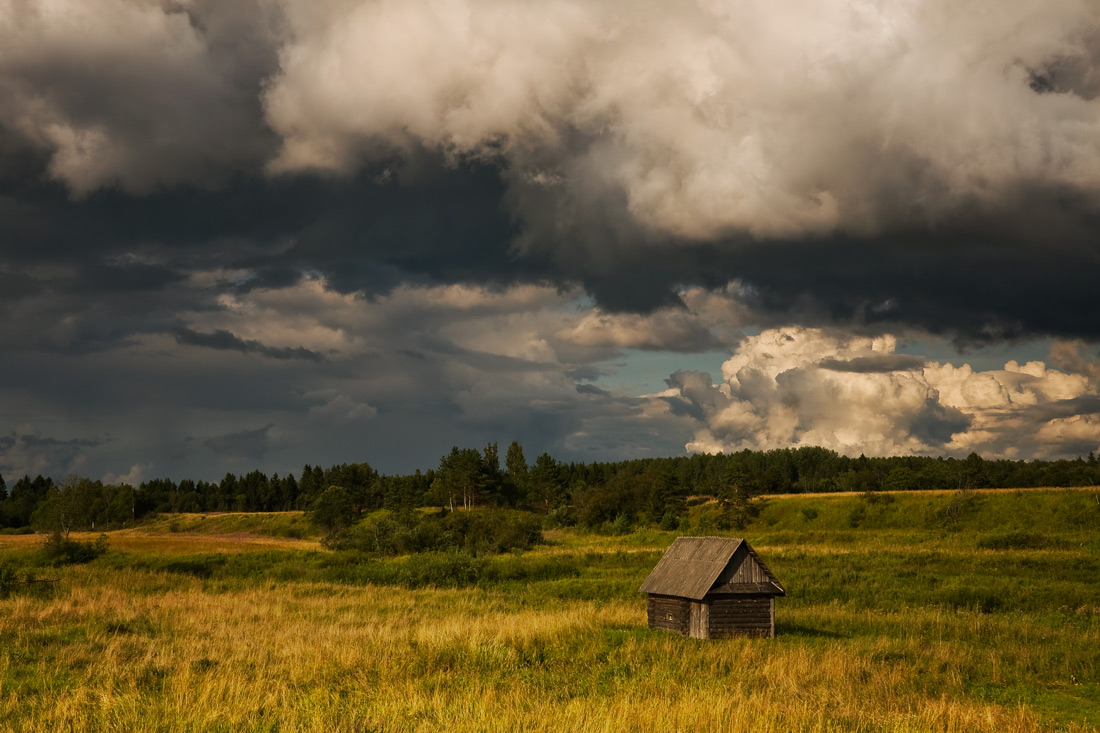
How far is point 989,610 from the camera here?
37.8 metres

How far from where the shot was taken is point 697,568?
2719 cm

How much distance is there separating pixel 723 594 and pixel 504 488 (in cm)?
11272

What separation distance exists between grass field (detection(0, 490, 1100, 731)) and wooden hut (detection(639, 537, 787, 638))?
1226 millimetres

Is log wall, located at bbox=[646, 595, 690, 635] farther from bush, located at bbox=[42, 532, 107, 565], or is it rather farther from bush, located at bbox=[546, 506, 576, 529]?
bush, located at bbox=[546, 506, 576, 529]

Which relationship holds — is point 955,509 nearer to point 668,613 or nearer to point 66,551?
point 668,613

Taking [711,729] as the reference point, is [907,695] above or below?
below

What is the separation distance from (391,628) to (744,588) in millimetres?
13243

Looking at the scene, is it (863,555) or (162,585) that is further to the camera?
(863,555)

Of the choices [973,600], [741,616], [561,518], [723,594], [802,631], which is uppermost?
[723,594]

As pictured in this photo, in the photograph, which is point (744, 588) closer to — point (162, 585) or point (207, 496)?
point (162, 585)

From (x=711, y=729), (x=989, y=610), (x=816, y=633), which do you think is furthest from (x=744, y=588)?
(x=989, y=610)

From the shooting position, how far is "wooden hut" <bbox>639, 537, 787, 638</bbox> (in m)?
25.9

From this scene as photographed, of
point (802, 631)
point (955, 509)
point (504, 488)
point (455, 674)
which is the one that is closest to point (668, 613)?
point (802, 631)

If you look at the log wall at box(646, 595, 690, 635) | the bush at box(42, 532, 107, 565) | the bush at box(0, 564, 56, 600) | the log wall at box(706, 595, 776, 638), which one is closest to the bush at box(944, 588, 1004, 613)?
the log wall at box(706, 595, 776, 638)
